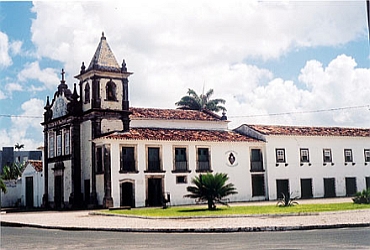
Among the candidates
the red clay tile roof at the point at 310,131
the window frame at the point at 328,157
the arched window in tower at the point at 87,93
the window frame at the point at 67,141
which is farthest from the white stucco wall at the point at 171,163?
the window frame at the point at 67,141

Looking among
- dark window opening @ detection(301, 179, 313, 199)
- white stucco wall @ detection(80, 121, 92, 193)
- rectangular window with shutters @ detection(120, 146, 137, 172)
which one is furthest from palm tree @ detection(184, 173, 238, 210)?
→ white stucco wall @ detection(80, 121, 92, 193)

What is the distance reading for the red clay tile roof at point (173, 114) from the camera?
29.2m

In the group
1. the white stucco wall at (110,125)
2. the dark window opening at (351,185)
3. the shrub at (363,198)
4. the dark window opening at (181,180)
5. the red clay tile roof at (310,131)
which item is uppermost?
the white stucco wall at (110,125)

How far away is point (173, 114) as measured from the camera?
2947 cm

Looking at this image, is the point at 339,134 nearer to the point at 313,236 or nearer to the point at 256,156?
the point at 256,156

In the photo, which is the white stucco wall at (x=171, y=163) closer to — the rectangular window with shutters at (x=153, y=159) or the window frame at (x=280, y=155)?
the rectangular window with shutters at (x=153, y=159)

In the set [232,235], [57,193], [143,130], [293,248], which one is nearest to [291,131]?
[143,130]

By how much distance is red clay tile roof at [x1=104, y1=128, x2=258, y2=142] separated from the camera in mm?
28312

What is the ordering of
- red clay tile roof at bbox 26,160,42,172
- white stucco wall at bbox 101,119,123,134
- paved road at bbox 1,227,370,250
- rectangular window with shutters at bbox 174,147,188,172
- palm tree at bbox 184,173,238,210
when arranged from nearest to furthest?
paved road at bbox 1,227,370,250, palm tree at bbox 184,173,238,210, rectangular window with shutters at bbox 174,147,188,172, white stucco wall at bbox 101,119,123,134, red clay tile roof at bbox 26,160,42,172

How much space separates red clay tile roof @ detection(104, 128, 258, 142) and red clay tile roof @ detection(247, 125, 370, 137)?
1.27 metres

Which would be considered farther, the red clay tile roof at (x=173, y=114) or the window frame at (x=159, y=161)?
the red clay tile roof at (x=173, y=114)

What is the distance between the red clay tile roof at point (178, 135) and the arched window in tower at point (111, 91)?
2.01 meters

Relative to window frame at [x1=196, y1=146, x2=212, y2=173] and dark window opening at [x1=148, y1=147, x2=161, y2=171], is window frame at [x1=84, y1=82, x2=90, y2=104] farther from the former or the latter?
window frame at [x1=196, y1=146, x2=212, y2=173]

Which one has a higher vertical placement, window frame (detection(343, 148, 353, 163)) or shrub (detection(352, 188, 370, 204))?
window frame (detection(343, 148, 353, 163))
